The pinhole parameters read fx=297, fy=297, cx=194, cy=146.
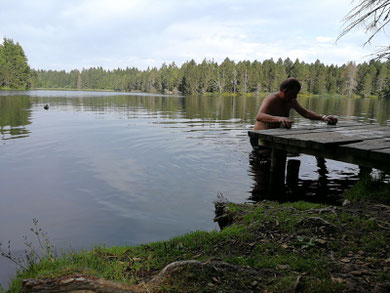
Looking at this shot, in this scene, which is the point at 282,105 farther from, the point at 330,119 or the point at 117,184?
the point at 117,184

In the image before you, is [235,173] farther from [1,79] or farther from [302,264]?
[1,79]

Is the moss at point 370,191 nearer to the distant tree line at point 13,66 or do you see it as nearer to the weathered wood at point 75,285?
the weathered wood at point 75,285

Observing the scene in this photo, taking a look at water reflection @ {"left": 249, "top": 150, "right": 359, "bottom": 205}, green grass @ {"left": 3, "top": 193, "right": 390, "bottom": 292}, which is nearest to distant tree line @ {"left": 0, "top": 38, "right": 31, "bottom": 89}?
water reflection @ {"left": 249, "top": 150, "right": 359, "bottom": 205}

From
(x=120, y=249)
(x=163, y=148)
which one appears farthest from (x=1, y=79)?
(x=120, y=249)

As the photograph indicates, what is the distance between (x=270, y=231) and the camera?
4.25 m

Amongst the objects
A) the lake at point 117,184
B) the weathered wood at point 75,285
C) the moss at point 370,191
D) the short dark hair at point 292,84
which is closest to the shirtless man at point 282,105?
the short dark hair at point 292,84

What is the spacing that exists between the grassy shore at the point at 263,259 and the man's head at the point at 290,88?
12.5 feet

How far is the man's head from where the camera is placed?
7950mm

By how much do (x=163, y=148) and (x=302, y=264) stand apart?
31.8ft

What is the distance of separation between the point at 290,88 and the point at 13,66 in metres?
139

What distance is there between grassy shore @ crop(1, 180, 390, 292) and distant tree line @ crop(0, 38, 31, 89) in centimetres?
12932

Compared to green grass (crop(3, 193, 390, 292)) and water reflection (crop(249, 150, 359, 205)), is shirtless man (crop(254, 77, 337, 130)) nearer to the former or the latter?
water reflection (crop(249, 150, 359, 205))

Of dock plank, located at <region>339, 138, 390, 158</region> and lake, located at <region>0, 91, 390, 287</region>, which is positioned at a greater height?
dock plank, located at <region>339, 138, 390, 158</region>

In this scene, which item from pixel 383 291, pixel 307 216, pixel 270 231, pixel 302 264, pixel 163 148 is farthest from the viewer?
pixel 163 148
